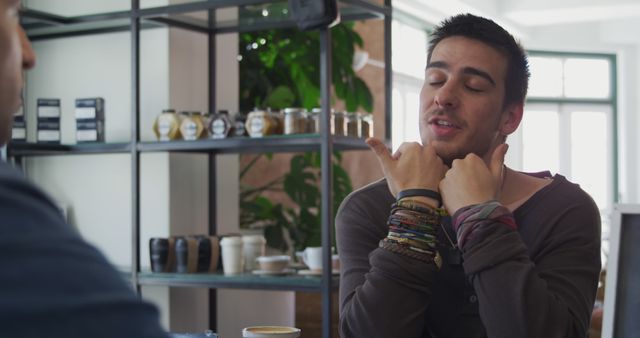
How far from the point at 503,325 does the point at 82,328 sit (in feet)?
3.53

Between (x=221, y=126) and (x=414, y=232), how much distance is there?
231 centimetres

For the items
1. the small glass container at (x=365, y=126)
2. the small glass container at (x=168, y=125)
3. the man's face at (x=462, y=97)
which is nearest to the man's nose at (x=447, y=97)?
the man's face at (x=462, y=97)

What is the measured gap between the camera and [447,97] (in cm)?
162

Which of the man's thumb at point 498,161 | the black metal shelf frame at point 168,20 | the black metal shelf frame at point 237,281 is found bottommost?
the black metal shelf frame at point 237,281

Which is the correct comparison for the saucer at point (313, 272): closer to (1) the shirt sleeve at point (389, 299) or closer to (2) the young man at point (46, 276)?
(1) the shirt sleeve at point (389, 299)

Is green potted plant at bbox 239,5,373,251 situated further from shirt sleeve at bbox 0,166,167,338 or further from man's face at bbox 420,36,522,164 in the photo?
shirt sleeve at bbox 0,166,167,338

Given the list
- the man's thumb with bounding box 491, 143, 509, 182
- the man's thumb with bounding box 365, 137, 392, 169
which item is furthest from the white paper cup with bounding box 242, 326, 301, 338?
the man's thumb with bounding box 491, 143, 509, 182

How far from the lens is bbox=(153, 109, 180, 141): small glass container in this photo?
3811 mm

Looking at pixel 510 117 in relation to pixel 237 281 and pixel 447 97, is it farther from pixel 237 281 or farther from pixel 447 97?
pixel 237 281

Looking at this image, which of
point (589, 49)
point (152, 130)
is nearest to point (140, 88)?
point (152, 130)

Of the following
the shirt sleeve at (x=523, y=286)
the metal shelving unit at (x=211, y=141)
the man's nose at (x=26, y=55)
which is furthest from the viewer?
the metal shelving unit at (x=211, y=141)

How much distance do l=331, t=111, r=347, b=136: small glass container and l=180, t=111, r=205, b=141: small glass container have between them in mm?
505

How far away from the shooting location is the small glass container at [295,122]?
3.61 metres

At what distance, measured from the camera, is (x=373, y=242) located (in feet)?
5.30
